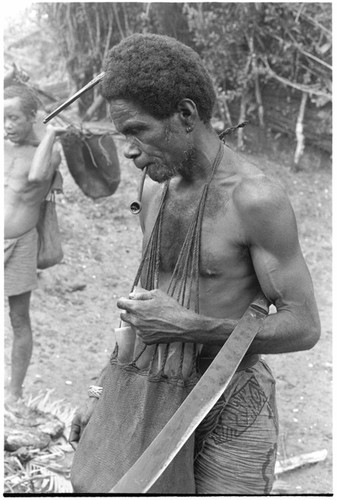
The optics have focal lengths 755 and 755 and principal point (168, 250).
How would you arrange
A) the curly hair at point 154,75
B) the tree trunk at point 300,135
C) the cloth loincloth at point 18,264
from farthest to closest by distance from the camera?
1. the tree trunk at point 300,135
2. the cloth loincloth at point 18,264
3. the curly hair at point 154,75

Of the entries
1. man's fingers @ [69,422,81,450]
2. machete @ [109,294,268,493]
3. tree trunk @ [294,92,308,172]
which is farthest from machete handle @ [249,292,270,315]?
tree trunk @ [294,92,308,172]

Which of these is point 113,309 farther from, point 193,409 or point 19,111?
point 193,409

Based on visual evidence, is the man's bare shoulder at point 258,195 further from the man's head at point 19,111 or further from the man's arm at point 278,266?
the man's head at point 19,111

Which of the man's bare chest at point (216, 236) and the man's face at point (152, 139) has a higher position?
the man's face at point (152, 139)

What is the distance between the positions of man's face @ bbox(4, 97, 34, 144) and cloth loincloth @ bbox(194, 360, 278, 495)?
8.82 feet

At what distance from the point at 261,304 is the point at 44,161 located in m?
2.61

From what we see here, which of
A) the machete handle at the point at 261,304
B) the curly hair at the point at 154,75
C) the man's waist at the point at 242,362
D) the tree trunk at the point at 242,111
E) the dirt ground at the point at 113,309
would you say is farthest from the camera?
the tree trunk at the point at 242,111

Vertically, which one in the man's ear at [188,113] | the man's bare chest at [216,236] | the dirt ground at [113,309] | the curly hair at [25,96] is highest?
the man's ear at [188,113]

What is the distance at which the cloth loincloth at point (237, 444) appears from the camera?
205 cm

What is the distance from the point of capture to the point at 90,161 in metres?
4.86

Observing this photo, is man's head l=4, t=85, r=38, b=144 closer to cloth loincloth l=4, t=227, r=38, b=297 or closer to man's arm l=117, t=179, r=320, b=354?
cloth loincloth l=4, t=227, r=38, b=297

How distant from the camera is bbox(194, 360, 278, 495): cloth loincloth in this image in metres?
2.05

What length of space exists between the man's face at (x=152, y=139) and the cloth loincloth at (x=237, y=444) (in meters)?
0.62

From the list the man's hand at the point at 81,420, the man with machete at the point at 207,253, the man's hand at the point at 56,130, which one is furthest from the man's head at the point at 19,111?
the man's hand at the point at 81,420
